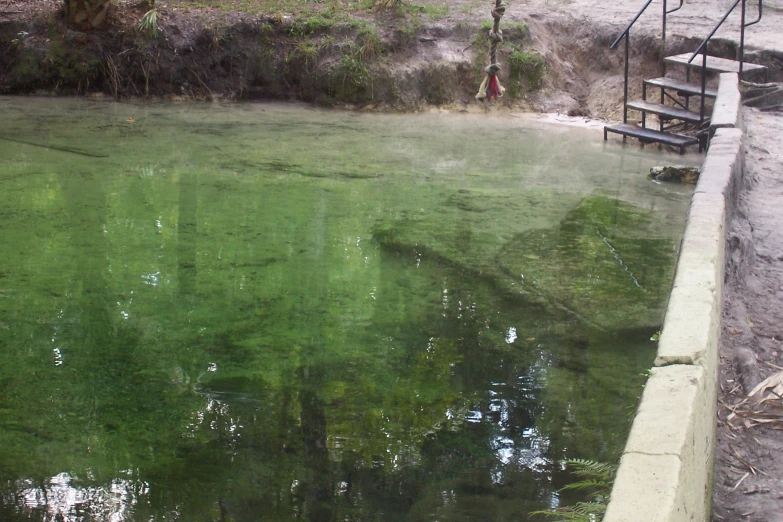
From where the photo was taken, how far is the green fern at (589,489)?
8.91 feet

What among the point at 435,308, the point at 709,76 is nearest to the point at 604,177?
the point at 709,76

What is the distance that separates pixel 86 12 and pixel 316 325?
7.72 metres

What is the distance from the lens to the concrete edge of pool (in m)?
2.08

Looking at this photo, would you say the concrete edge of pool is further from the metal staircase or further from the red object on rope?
the metal staircase

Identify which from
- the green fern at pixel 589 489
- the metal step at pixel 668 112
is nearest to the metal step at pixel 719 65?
the metal step at pixel 668 112

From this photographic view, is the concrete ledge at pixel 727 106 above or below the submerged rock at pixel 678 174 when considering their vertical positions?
above

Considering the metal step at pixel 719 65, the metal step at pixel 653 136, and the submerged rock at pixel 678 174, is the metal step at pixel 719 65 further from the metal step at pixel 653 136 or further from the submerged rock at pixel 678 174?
the submerged rock at pixel 678 174

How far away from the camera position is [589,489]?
3180mm

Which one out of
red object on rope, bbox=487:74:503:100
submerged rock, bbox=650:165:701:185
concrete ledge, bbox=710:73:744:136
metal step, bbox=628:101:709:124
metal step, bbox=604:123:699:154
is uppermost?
red object on rope, bbox=487:74:503:100

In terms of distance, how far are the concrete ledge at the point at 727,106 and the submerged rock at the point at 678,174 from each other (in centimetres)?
60

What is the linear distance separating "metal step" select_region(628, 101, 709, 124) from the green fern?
18.6ft

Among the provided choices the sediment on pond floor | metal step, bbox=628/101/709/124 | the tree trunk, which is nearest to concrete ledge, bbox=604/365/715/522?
metal step, bbox=628/101/709/124

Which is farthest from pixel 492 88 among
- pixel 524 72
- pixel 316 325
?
pixel 524 72

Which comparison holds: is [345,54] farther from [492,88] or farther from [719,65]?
[719,65]
